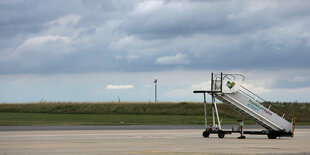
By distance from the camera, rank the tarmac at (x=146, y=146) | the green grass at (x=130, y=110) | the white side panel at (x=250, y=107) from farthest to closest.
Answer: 1. the green grass at (x=130, y=110)
2. the white side panel at (x=250, y=107)
3. the tarmac at (x=146, y=146)

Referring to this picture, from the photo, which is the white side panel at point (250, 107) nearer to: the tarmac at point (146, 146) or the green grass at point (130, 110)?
the tarmac at point (146, 146)

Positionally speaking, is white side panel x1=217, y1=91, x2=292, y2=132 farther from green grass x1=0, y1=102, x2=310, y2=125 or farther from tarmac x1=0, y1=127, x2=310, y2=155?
green grass x1=0, y1=102, x2=310, y2=125

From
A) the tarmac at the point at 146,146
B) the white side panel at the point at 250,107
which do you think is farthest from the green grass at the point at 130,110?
the tarmac at the point at 146,146

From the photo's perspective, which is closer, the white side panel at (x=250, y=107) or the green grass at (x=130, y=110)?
the white side panel at (x=250, y=107)

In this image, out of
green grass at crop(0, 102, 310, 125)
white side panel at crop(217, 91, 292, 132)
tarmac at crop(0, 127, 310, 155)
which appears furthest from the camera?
green grass at crop(0, 102, 310, 125)

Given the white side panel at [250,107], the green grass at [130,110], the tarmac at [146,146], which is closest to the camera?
the tarmac at [146,146]

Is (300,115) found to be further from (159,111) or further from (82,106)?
(82,106)

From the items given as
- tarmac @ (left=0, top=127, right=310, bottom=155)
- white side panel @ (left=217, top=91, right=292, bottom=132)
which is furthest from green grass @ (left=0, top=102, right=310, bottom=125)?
tarmac @ (left=0, top=127, right=310, bottom=155)

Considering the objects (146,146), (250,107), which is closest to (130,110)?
(250,107)

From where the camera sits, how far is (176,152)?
93.8 ft

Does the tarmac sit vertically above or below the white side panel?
below

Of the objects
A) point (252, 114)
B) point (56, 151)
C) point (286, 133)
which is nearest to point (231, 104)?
point (252, 114)

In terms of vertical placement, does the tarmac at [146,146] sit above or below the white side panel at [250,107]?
below

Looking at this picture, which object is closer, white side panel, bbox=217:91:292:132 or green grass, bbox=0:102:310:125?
white side panel, bbox=217:91:292:132
